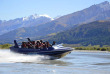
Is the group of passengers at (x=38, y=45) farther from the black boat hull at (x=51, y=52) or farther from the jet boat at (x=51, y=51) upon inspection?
the black boat hull at (x=51, y=52)

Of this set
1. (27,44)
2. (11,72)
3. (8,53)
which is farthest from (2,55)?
(11,72)

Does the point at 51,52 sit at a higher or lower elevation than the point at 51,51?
A: lower

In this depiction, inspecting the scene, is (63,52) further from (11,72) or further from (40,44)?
(11,72)

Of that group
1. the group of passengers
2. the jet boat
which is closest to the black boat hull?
the jet boat

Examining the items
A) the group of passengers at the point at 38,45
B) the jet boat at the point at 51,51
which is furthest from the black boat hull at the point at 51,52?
the group of passengers at the point at 38,45

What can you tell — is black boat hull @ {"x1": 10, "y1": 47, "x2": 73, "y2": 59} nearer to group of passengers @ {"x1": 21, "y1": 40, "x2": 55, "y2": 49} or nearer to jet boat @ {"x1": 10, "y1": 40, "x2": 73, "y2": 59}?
jet boat @ {"x1": 10, "y1": 40, "x2": 73, "y2": 59}

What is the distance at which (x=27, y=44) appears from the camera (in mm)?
40969

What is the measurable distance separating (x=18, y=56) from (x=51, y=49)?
5172 mm

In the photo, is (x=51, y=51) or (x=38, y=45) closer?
(x=51, y=51)

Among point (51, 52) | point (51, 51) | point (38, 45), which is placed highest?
point (38, 45)

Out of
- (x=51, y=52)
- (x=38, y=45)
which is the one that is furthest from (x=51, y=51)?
(x=38, y=45)

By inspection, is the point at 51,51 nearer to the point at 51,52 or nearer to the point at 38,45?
the point at 51,52

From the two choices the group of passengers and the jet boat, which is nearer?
the jet boat

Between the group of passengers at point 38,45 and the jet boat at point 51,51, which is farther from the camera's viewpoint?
the group of passengers at point 38,45
